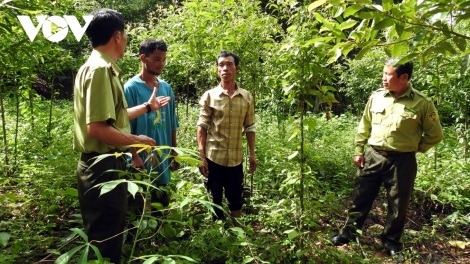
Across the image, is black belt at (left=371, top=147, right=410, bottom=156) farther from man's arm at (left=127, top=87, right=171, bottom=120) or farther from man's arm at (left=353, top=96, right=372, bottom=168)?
man's arm at (left=127, top=87, right=171, bottom=120)

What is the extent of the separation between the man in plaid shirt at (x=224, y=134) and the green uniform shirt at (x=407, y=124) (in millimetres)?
1327

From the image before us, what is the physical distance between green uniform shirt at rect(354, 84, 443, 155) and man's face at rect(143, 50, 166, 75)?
2145 mm

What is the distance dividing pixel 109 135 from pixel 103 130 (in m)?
0.04

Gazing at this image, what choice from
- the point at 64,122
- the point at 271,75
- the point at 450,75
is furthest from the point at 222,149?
the point at 64,122

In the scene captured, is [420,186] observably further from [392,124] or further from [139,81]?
[139,81]

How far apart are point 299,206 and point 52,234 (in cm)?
233

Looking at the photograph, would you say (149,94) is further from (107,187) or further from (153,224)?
(107,187)

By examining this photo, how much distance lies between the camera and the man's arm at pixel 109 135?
1743 mm

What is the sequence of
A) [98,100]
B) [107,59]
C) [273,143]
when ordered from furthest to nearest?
[273,143]
[107,59]
[98,100]

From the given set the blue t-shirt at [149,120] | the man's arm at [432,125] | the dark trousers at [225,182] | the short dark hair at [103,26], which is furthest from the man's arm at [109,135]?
the man's arm at [432,125]

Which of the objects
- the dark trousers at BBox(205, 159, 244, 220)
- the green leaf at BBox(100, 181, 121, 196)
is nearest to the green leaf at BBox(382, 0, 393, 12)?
the green leaf at BBox(100, 181, 121, 196)

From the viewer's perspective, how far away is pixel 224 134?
320 centimetres

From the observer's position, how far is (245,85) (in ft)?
13.5

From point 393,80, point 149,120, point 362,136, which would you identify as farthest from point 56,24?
point 362,136
